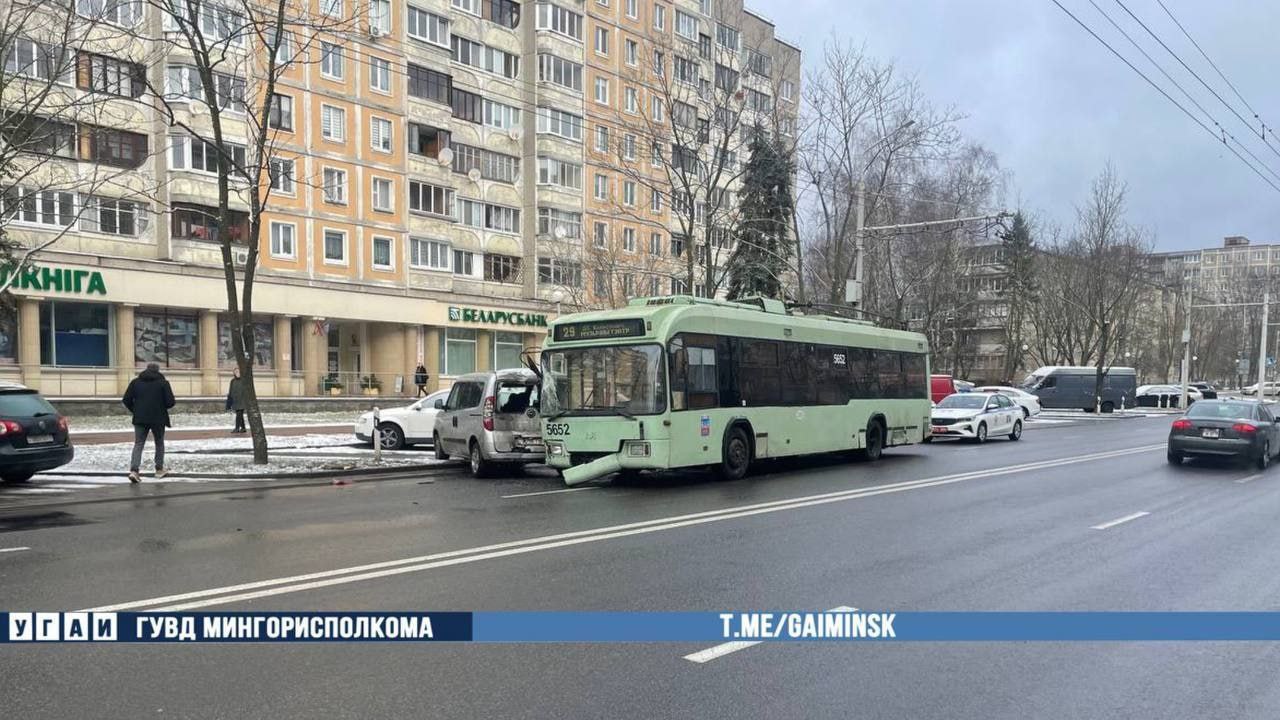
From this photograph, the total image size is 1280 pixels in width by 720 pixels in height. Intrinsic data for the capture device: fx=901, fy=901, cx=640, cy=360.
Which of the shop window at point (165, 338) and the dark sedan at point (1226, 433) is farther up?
the shop window at point (165, 338)

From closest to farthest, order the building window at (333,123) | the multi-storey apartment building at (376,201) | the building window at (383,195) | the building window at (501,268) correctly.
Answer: the multi-storey apartment building at (376,201) → the building window at (333,123) → the building window at (383,195) → the building window at (501,268)

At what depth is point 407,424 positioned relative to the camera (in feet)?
72.2

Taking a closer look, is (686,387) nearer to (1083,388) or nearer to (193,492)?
(193,492)

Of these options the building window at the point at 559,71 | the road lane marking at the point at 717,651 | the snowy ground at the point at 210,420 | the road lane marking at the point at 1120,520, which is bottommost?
the road lane marking at the point at 1120,520

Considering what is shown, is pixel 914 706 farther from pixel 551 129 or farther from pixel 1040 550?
pixel 551 129

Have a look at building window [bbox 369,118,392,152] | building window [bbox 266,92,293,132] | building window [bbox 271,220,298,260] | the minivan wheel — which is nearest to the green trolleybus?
the minivan wheel

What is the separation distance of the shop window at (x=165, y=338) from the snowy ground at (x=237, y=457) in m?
13.3

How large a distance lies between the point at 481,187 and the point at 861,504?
3835 centimetres

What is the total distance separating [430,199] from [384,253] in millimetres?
3869

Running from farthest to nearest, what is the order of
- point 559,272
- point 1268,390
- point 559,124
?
point 1268,390 < point 559,124 < point 559,272

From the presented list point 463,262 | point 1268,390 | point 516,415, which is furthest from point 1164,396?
point 516,415

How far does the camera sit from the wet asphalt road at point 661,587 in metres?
4.75

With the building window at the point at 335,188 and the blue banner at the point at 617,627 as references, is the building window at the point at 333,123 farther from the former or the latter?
the blue banner at the point at 617,627

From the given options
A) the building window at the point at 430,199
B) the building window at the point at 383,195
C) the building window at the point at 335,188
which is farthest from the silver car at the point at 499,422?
the building window at the point at 430,199
